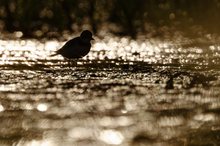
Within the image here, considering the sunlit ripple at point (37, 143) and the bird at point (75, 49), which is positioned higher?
the bird at point (75, 49)

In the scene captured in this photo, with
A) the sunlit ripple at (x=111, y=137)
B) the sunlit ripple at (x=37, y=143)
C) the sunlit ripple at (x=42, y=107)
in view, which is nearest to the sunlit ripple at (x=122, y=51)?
the sunlit ripple at (x=42, y=107)

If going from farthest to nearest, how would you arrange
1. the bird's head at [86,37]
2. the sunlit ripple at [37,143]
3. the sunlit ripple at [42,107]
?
the bird's head at [86,37] → the sunlit ripple at [42,107] → the sunlit ripple at [37,143]

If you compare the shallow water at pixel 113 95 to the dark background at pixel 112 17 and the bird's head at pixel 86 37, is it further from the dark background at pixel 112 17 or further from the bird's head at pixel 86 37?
the dark background at pixel 112 17

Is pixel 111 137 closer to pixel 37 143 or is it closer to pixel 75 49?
pixel 37 143

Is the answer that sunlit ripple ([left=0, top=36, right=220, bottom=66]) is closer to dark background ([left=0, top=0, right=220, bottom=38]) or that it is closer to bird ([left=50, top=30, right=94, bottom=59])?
bird ([left=50, top=30, right=94, bottom=59])

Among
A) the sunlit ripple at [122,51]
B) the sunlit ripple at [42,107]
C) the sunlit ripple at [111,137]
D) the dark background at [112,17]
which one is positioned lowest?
the sunlit ripple at [111,137]

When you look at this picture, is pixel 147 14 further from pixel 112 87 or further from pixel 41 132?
pixel 41 132

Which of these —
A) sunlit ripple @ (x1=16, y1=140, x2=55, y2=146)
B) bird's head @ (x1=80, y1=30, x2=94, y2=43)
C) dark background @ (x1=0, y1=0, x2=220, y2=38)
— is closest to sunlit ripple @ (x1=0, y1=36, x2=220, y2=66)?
bird's head @ (x1=80, y1=30, x2=94, y2=43)
